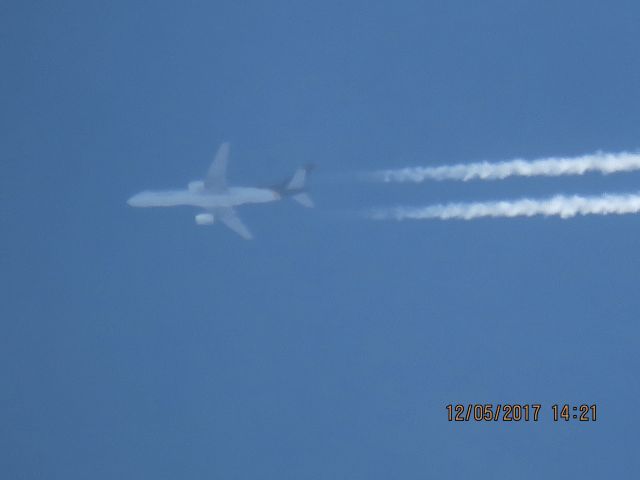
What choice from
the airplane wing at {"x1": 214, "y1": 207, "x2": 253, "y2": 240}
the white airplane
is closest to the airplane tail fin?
the white airplane

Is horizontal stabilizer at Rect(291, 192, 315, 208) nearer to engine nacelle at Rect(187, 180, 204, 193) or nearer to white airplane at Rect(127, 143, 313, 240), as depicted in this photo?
white airplane at Rect(127, 143, 313, 240)

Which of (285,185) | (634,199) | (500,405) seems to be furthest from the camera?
(285,185)

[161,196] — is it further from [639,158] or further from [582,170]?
[639,158]

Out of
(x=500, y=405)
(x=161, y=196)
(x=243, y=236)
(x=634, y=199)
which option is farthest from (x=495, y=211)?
(x=161, y=196)

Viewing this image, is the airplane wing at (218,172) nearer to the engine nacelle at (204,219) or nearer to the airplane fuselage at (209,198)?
the airplane fuselage at (209,198)

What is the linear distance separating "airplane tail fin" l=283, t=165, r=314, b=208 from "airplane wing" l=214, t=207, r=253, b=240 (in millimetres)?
1880

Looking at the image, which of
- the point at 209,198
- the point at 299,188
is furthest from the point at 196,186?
the point at 299,188

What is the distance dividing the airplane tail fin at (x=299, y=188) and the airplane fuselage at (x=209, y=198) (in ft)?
2.05

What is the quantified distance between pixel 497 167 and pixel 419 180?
2.36 meters

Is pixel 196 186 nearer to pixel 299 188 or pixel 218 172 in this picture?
pixel 218 172

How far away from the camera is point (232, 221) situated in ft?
82.5

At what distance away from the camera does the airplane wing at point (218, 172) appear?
79.3ft

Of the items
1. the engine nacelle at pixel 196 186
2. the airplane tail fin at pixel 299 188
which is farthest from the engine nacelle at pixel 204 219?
the airplane tail fin at pixel 299 188

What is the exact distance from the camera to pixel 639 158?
22.0 m
